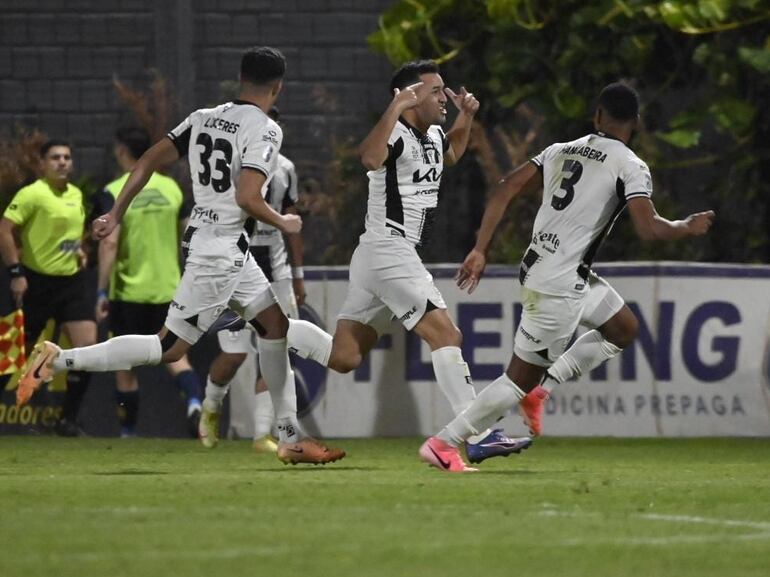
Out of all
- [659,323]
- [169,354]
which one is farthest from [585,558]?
[659,323]

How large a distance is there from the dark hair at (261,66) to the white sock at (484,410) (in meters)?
1.90

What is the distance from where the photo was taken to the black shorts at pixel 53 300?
45.5ft

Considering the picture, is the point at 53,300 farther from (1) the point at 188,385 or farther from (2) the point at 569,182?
(2) the point at 569,182

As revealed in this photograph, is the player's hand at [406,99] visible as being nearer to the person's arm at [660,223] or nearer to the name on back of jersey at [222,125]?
the name on back of jersey at [222,125]

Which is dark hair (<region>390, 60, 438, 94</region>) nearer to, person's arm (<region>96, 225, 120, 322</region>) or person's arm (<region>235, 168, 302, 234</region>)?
person's arm (<region>235, 168, 302, 234</region>)

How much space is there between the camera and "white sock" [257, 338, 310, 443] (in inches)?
404

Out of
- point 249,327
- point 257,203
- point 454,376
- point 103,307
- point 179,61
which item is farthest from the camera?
point 179,61

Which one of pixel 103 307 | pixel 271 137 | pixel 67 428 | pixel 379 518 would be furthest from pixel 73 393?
pixel 379 518

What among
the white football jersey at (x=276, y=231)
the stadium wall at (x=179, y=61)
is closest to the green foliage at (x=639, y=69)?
the stadium wall at (x=179, y=61)

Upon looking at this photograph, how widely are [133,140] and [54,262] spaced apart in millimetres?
1075

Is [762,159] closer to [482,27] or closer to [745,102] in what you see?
[745,102]

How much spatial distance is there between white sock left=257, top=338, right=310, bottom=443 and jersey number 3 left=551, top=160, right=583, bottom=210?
155 cm

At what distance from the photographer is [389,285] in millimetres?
10109

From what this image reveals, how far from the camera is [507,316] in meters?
13.7
